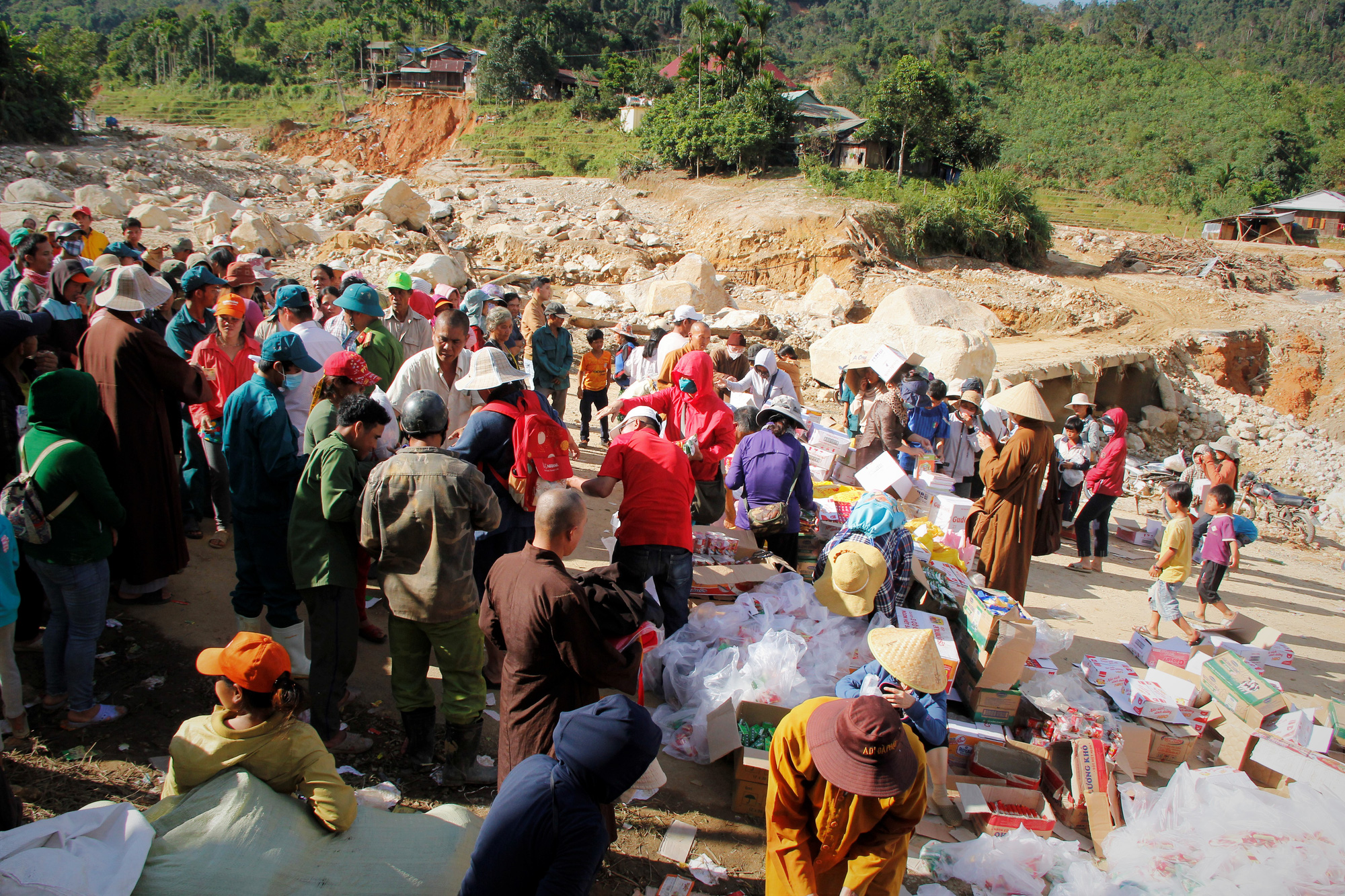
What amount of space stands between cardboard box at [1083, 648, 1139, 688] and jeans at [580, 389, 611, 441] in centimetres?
508

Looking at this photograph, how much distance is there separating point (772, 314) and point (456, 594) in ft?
47.9

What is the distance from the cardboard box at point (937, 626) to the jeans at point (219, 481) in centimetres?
423

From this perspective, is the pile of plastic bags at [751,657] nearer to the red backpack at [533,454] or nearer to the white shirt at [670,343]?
the red backpack at [533,454]

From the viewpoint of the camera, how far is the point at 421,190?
24.2m

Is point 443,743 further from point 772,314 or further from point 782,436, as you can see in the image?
point 772,314

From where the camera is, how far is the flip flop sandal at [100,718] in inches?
125

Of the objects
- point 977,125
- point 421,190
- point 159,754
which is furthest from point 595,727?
point 977,125

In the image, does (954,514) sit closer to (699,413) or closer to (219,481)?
(699,413)

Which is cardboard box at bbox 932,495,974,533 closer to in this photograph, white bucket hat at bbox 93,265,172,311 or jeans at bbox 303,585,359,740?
jeans at bbox 303,585,359,740

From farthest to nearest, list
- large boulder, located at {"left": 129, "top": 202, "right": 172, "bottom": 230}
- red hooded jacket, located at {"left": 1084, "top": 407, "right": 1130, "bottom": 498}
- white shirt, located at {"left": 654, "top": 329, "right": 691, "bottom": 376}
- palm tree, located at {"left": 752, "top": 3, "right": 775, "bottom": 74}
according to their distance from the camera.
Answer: palm tree, located at {"left": 752, "top": 3, "right": 775, "bottom": 74}, large boulder, located at {"left": 129, "top": 202, "right": 172, "bottom": 230}, red hooded jacket, located at {"left": 1084, "top": 407, "right": 1130, "bottom": 498}, white shirt, located at {"left": 654, "top": 329, "right": 691, "bottom": 376}

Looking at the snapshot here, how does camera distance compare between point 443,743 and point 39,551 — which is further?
point 443,743

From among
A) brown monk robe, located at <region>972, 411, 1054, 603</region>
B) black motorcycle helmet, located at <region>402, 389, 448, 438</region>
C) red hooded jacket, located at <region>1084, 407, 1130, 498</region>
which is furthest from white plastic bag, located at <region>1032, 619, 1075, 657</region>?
black motorcycle helmet, located at <region>402, 389, 448, 438</region>

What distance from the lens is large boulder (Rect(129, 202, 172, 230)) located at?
15.1 m

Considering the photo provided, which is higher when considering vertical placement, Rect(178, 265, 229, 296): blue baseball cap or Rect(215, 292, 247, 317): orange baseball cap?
Rect(178, 265, 229, 296): blue baseball cap
